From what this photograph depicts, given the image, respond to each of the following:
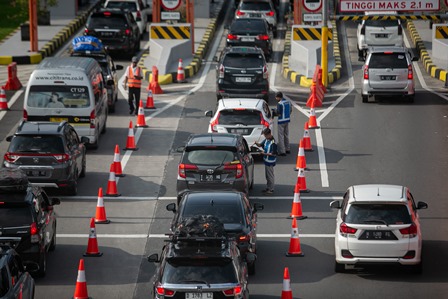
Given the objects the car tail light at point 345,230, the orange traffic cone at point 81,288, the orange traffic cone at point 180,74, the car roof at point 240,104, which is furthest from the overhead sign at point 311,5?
the orange traffic cone at point 81,288

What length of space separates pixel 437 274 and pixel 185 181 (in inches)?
239

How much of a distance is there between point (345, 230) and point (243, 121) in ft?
30.2

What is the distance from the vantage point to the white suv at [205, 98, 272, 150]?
3050 centimetres

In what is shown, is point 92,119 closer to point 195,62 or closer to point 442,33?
point 195,62

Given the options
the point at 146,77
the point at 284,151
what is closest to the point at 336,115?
the point at 284,151

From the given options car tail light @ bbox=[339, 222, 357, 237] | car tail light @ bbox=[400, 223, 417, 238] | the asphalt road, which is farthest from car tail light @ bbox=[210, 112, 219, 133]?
car tail light @ bbox=[400, 223, 417, 238]

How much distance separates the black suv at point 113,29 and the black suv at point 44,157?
1858 centimetres

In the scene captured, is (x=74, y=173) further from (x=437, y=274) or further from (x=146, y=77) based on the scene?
(x=146, y=77)

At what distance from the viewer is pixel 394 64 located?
37938 millimetres

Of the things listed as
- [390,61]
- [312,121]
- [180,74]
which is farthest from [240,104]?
[180,74]

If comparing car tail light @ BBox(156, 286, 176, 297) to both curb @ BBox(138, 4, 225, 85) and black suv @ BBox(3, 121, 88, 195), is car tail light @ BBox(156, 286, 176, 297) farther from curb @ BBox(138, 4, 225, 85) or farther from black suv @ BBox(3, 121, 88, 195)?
curb @ BBox(138, 4, 225, 85)

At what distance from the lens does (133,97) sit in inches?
1435

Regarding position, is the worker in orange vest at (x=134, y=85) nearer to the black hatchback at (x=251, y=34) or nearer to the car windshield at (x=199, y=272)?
the black hatchback at (x=251, y=34)

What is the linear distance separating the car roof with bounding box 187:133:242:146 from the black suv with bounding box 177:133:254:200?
2cm
